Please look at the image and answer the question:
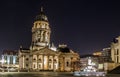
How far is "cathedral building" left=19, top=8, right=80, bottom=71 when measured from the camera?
14012 centimetres

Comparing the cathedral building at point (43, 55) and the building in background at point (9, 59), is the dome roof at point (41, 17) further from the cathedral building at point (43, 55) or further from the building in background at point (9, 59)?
the building in background at point (9, 59)

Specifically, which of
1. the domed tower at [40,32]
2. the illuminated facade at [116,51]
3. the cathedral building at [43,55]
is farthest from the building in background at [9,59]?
the illuminated facade at [116,51]

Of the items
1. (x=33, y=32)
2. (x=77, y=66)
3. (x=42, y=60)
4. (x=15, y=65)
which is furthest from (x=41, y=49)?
(x=15, y=65)

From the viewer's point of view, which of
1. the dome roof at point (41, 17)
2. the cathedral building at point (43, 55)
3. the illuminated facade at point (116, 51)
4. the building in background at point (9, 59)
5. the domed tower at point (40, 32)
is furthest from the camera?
the building in background at point (9, 59)

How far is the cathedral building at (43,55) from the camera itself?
14012 centimetres

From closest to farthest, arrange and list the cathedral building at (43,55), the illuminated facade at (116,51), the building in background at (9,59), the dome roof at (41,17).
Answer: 1. the illuminated facade at (116,51)
2. the cathedral building at (43,55)
3. the dome roof at (41,17)
4. the building in background at (9,59)

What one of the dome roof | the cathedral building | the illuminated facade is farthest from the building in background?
the illuminated facade

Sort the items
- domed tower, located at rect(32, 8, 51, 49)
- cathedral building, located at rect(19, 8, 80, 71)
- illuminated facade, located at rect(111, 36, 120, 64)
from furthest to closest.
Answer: domed tower, located at rect(32, 8, 51, 49) → cathedral building, located at rect(19, 8, 80, 71) → illuminated facade, located at rect(111, 36, 120, 64)

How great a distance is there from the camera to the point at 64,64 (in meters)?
150

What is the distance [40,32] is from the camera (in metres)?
145

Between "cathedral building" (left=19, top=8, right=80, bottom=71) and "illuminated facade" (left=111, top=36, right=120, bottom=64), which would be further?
"cathedral building" (left=19, top=8, right=80, bottom=71)

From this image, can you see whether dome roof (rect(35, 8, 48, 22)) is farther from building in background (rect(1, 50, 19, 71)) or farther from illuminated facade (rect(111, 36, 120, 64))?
illuminated facade (rect(111, 36, 120, 64))

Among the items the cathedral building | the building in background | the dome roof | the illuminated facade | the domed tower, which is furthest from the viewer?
the building in background

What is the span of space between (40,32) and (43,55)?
12.6m
